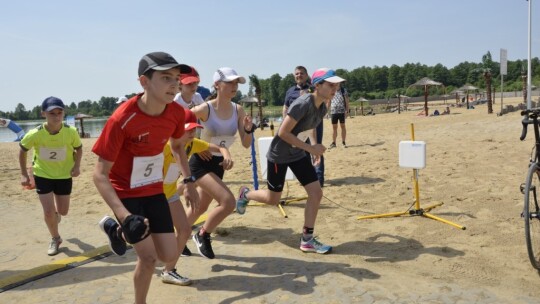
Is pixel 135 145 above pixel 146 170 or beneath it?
above

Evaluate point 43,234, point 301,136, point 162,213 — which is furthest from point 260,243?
point 43,234

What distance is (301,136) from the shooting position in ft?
16.0

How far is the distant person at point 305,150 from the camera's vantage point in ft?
15.0

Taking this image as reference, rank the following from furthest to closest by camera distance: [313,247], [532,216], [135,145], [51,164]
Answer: [51,164], [313,247], [532,216], [135,145]

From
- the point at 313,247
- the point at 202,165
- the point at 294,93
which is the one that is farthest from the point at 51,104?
the point at 294,93

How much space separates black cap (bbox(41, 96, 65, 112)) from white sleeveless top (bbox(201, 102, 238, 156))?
170 cm

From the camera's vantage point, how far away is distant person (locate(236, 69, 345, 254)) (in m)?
4.56

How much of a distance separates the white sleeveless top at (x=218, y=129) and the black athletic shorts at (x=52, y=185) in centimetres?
194

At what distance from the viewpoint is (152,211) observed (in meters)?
3.18

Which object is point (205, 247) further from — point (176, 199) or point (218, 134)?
point (218, 134)

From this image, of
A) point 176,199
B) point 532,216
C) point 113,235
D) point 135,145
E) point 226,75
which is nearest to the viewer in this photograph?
point 113,235

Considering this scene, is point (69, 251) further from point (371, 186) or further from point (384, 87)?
point (384, 87)

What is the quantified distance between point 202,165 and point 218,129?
0.43 m

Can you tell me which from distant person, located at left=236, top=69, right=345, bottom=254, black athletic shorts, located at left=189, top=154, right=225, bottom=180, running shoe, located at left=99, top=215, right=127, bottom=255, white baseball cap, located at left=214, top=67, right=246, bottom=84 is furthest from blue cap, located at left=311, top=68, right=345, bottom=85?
running shoe, located at left=99, top=215, right=127, bottom=255
